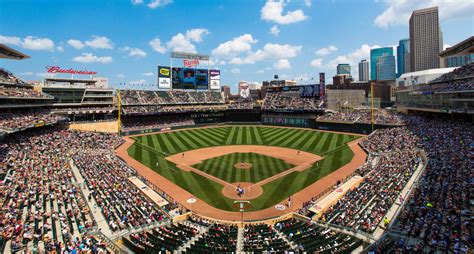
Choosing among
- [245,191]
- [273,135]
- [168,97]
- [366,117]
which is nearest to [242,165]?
[245,191]

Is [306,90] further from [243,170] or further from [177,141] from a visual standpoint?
[243,170]

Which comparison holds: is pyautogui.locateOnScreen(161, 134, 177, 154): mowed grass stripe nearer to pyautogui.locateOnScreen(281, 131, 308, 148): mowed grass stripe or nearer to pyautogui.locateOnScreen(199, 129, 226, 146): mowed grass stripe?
pyautogui.locateOnScreen(199, 129, 226, 146): mowed grass stripe

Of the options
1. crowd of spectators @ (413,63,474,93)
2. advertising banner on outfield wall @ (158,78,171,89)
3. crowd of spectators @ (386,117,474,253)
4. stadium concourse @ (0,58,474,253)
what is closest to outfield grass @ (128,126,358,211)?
stadium concourse @ (0,58,474,253)

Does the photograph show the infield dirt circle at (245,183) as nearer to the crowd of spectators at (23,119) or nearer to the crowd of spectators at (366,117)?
the crowd of spectators at (366,117)

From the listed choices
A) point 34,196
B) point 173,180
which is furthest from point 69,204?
point 173,180

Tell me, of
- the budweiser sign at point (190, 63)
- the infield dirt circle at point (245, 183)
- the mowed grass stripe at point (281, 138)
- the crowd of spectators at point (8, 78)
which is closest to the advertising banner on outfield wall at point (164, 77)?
the budweiser sign at point (190, 63)

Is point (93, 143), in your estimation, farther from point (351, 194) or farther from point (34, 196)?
point (351, 194)
